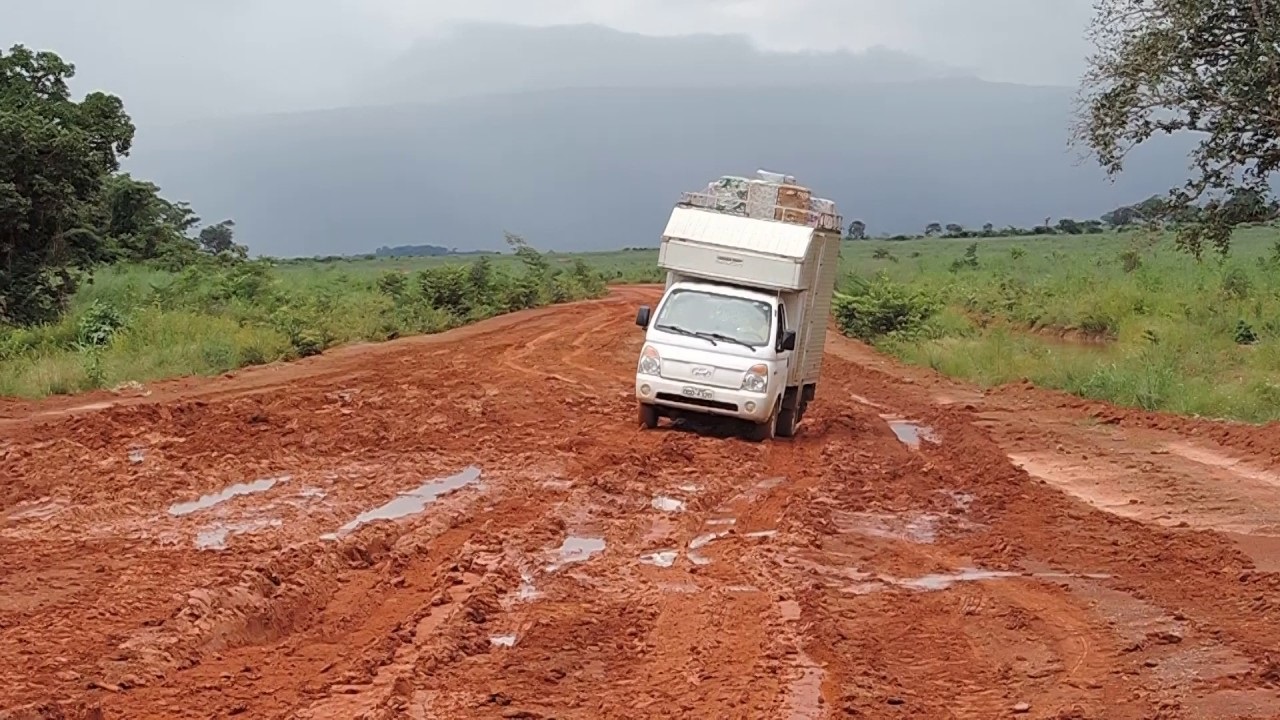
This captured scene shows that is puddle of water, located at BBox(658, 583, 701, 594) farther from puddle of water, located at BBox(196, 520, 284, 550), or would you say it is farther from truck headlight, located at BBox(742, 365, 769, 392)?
truck headlight, located at BBox(742, 365, 769, 392)

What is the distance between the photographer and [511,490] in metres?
12.1

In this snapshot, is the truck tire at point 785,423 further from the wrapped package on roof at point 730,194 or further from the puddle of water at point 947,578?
the puddle of water at point 947,578

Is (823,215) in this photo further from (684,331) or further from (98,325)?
(98,325)

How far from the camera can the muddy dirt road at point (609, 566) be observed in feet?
21.0

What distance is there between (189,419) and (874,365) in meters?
17.2

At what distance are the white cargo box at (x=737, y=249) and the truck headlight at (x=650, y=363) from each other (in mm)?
1340

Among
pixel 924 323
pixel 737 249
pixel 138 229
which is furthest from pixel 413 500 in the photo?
pixel 138 229

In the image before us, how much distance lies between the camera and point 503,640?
719cm

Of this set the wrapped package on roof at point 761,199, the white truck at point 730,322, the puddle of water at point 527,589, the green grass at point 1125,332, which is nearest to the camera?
the puddle of water at point 527,589

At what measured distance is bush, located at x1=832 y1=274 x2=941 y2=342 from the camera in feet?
116

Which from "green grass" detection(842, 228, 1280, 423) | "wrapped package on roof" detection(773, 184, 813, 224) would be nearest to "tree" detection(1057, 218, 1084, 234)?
"green grass" detection(842, 228, 1280, 423)

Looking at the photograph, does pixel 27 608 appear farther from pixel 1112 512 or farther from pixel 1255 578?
pixel 1112 512

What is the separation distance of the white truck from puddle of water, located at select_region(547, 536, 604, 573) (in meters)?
5.74

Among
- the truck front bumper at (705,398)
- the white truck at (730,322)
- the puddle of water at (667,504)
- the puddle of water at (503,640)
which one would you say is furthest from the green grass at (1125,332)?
the puddle of water at (503,640)
